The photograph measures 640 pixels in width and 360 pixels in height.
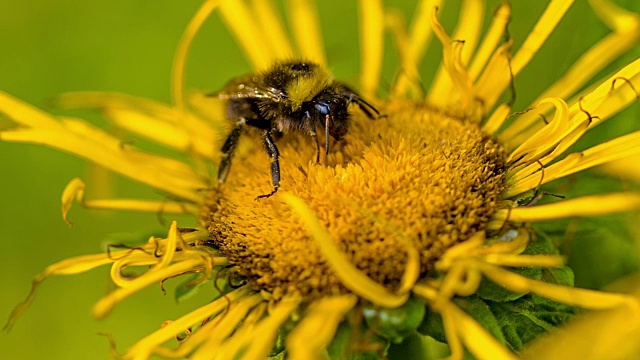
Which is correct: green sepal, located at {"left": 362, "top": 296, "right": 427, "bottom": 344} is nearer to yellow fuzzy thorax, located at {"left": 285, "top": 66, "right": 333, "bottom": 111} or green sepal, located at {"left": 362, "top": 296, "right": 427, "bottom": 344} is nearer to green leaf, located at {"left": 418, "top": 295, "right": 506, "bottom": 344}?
green leaf, located at {"left": 418, "top": 295, "right": 506, "bottom": 344}

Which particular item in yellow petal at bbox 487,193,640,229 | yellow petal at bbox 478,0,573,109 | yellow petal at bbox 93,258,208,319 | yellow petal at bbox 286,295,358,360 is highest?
yellow petal at bbox 93,258,208,319

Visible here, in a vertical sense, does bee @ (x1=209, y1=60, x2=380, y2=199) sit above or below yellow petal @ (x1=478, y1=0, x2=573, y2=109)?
above

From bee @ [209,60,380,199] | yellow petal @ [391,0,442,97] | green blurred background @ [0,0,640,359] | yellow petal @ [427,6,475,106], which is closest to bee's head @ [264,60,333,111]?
bee @ [209,60,380,199]

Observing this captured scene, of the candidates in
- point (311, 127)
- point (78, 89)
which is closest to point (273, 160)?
point (311, 127)

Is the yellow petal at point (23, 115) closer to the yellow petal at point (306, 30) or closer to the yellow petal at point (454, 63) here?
the yellow petal at point (306, 30)

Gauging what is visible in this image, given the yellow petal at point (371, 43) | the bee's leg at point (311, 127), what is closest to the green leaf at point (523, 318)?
the bee's leg at point (311, 127)

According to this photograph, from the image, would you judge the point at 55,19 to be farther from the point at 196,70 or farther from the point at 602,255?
the point at 602,255

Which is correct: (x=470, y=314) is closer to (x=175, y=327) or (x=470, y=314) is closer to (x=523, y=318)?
(x=523, y=318)
